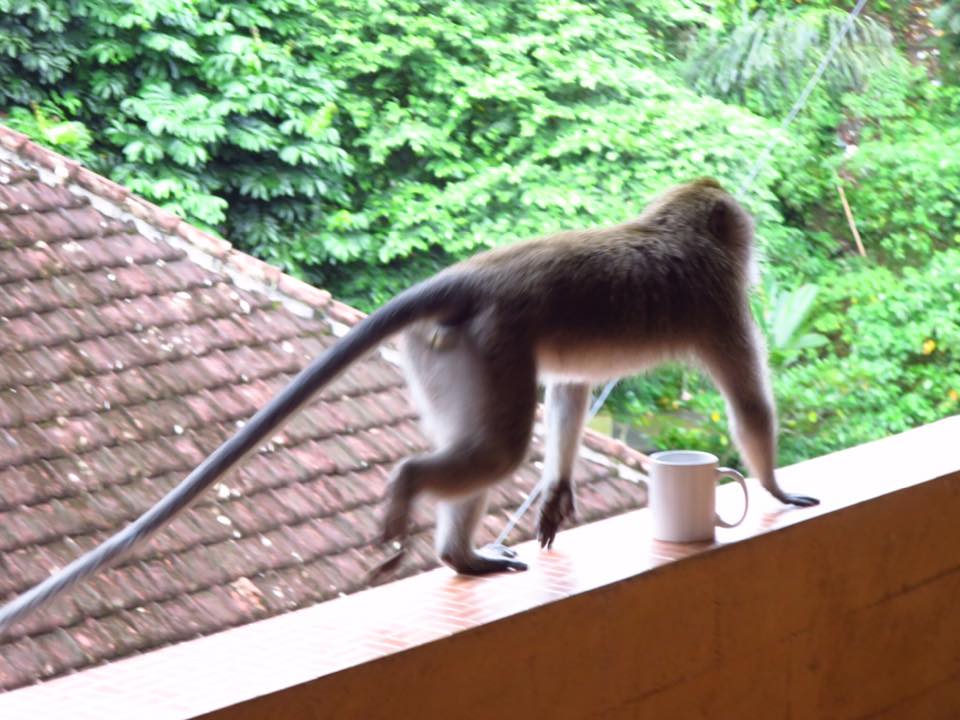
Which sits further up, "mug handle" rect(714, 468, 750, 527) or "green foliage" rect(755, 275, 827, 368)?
"mug handle" rect(714, 468, 750, 527)

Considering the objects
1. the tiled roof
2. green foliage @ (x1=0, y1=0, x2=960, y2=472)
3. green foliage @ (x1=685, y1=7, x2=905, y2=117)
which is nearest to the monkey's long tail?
the tiled roof

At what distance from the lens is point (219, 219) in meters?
6.00

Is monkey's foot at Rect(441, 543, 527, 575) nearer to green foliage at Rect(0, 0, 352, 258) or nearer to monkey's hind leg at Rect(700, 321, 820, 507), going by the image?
monkey's hind leg at Rect(700, 321, 820, 507)

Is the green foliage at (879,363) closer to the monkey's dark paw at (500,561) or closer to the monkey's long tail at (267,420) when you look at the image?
the monkey's dark paw at (500,561)

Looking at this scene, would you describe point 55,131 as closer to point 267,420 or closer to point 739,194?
point 739,194

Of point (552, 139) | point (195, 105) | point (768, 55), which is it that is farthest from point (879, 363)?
point (195, 105)

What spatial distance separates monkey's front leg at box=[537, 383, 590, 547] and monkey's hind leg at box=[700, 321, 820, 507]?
193 millimetres

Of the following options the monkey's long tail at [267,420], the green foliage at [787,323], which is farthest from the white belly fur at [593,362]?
the green foliage at [787,323]

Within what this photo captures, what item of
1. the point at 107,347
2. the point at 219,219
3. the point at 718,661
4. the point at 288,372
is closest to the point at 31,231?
the point at 107,347

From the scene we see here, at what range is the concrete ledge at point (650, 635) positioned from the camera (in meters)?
1.33

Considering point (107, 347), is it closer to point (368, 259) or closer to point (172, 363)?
point (172, 363)

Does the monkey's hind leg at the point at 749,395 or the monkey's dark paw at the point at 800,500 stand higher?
the monkey's hind leg at the point at 749,395

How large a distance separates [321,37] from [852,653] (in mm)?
5448

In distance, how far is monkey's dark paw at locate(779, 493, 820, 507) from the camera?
189 centimetres
